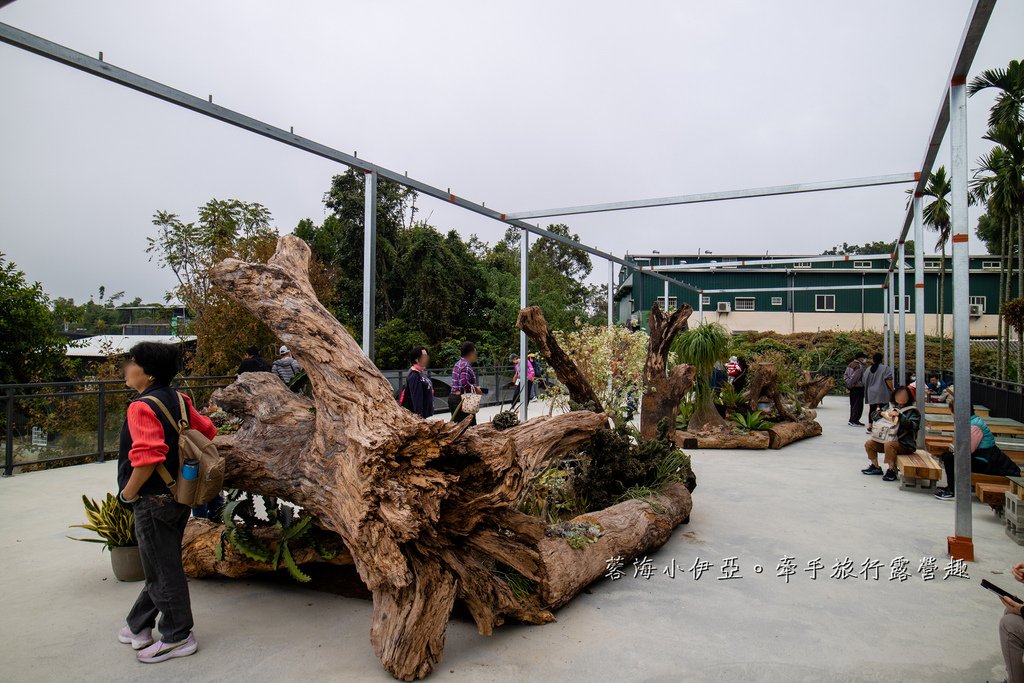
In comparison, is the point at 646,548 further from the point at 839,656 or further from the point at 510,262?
the point at 510,262

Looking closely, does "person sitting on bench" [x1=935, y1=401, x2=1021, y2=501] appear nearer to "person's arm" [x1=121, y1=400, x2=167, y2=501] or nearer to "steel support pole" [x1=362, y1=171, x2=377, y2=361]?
"steel support pole" [x1=362, y1=171, x2=377, y2=361]

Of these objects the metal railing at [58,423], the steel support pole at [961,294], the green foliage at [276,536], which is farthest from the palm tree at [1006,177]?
the metal railing at [58,423]

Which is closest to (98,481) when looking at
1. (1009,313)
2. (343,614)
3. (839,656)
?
(343,614)

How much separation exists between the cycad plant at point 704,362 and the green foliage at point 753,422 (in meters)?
0.35

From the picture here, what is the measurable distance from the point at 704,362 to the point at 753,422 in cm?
127

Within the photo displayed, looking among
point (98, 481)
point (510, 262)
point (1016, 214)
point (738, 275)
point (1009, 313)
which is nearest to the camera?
point (98, 481)

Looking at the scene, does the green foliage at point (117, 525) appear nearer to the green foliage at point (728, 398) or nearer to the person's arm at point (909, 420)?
the person's arm at point (909, 420)

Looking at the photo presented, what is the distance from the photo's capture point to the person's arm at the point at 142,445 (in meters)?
2.88

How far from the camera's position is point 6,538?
15.8ft

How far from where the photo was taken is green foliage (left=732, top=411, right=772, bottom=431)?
34.0ft

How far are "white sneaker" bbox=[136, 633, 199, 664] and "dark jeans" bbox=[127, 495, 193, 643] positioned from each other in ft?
0.09

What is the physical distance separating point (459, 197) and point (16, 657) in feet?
18.9

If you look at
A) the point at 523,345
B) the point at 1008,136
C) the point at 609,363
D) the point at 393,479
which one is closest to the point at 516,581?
the point at 393,479

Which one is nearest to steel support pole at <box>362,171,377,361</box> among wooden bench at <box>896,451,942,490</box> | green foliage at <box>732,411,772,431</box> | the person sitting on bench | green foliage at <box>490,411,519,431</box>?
green foliage at <box>490,411,519,431</box>
